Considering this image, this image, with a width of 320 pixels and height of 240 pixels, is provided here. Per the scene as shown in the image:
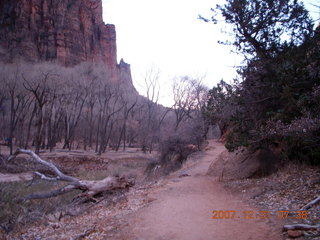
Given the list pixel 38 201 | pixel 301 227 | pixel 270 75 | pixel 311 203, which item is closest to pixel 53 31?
pixel 38 201

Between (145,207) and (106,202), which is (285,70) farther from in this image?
(106,202)

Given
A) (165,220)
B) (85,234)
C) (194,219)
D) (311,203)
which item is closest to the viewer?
(311,203)

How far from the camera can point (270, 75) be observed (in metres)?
9.08

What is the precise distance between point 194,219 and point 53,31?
223ft

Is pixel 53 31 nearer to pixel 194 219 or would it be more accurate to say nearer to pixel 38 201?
pixel 38 201

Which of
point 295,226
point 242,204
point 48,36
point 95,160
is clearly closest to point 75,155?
point 95,160

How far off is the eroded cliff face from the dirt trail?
57.1 metres

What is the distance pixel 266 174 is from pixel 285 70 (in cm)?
369

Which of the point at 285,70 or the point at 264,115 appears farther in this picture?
the point at 264,115

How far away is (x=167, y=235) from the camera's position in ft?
18.0

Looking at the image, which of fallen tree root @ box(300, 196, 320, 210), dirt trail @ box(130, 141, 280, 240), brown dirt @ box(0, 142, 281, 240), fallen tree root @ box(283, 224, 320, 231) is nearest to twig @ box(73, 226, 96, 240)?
brown dirt @ box(0, 142, 281, 240)

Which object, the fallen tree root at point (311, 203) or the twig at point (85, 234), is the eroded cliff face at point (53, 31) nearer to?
the twig at point (85, 234)
